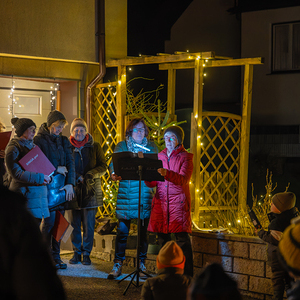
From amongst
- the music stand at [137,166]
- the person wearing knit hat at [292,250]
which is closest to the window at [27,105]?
the music stand at [137,166]

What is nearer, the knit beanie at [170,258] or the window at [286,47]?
the knit beanie at [170,258]

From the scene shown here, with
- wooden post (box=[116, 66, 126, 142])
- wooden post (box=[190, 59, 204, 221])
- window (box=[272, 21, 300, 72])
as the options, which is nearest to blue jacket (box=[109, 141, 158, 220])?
wooden post (box=[190, 59, 204, 221])

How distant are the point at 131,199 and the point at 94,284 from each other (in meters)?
0.98

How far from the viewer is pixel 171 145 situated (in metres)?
5.18

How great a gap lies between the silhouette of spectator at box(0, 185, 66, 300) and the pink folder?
3365 mm

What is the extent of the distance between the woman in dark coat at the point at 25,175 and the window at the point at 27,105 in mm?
2773

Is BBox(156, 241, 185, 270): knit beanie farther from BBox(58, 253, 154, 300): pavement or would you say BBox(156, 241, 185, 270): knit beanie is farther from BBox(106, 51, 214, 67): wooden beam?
BBox(106, 51, 214, 67): wooden beam

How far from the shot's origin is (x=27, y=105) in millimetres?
8031

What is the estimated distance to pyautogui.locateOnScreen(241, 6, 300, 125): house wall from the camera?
12242mm

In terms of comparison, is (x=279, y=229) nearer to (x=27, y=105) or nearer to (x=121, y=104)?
(x=121, y=104)

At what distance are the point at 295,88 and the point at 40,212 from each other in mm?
8726

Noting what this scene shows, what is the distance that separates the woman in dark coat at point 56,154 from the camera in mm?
5527

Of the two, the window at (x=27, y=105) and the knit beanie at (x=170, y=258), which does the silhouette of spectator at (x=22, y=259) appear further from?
the window at (x=27, y=105)

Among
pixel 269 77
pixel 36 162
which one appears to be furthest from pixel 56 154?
pixel 269 77
